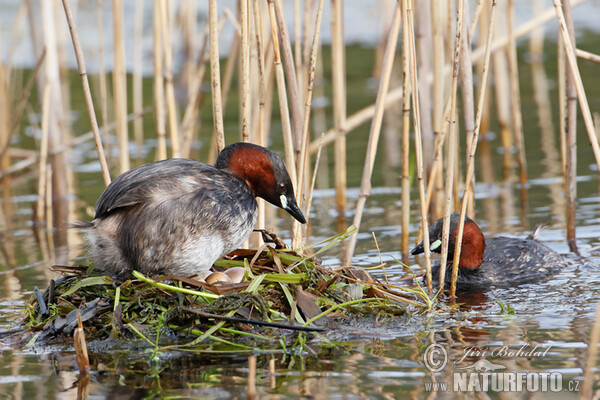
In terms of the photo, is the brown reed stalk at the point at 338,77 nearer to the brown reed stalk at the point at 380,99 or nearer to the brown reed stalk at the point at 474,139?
the brown reed stalk at the point at 380,99

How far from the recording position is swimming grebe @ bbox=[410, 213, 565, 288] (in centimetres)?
598

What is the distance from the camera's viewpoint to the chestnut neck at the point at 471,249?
6.05m

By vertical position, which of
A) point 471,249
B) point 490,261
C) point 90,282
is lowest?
point 490,261

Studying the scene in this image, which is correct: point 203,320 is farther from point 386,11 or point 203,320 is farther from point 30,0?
point 386,11

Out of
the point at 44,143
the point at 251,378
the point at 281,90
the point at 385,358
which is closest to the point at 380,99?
the point at 281,90

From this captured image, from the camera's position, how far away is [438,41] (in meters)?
6.45

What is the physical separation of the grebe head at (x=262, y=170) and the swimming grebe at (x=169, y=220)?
0.16 meters

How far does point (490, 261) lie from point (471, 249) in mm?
192

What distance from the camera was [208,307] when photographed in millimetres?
4422

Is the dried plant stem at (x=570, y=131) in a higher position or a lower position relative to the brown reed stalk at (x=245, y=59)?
lower

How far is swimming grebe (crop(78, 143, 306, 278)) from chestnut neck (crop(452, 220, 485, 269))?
1.84 m

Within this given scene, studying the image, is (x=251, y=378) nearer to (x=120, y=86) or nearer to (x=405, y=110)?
(x=405, y=110)

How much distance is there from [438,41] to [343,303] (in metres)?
2.69

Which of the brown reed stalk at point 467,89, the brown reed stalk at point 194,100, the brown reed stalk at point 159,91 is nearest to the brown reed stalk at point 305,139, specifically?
the brown reed stalk at point 467,89
